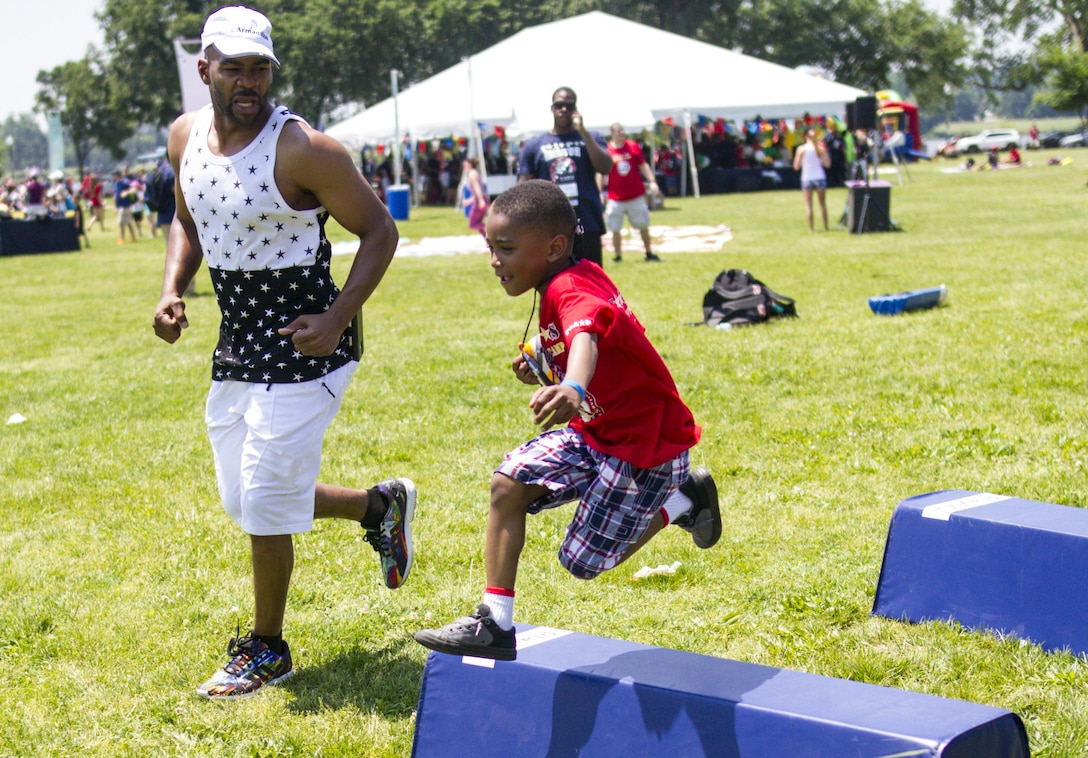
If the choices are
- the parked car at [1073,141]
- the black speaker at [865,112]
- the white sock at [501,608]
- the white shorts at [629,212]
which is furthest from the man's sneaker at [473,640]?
the parked car at [1073,141]

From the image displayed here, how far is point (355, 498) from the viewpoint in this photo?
4.37 meters

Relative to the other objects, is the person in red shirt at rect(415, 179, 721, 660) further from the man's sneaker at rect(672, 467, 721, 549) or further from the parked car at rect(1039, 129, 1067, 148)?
the parked car at rect(1039, 129, 1067, 148)

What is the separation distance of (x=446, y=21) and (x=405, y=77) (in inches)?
186

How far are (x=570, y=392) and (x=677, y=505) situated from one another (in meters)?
1.23

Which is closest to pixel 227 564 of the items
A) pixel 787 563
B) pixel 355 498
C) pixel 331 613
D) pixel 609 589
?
pixel 331 613

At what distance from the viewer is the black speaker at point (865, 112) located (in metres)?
21.5

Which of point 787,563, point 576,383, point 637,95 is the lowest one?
point 787,563

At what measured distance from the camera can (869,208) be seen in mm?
19703

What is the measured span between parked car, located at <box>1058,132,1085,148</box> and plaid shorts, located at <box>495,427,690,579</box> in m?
66.5

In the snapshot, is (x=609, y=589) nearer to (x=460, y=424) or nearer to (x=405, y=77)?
(x=460, y=424)

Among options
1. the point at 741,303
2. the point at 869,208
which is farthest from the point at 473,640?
the point at 869,208

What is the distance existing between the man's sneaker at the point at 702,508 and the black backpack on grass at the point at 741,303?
22.1ft

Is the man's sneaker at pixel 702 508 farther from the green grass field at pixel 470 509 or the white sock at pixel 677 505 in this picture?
the green grass field at pixel 470 509

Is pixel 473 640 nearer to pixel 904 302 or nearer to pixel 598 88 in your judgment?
pixel 904 302
